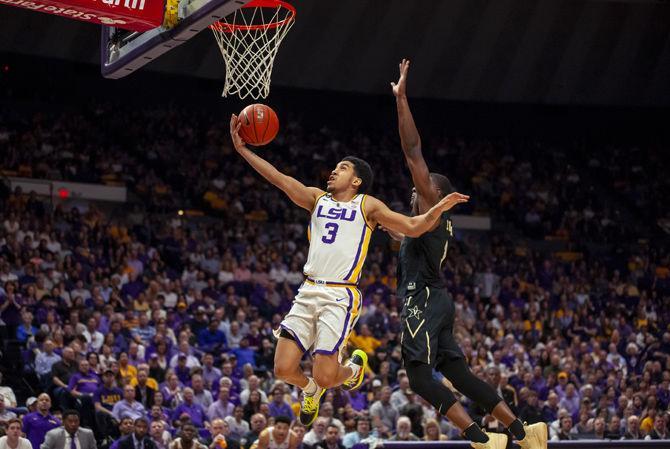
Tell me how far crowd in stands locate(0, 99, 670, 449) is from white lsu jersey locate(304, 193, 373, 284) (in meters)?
4.40

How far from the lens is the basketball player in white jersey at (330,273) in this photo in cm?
719

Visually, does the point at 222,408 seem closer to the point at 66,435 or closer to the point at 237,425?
the point at 237,425

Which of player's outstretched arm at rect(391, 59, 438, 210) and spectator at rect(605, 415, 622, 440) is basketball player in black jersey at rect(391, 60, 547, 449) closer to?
player's outstretched arm at rect(391, 59, 438, 210)

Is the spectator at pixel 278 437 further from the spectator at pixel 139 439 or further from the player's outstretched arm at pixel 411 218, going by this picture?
the player's outstretched arm at pixel 411 218

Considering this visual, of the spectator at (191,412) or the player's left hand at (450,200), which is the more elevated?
the player's left hand at (450,200)

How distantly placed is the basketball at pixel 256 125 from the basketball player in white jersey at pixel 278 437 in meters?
4.54

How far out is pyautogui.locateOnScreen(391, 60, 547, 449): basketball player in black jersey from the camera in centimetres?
708

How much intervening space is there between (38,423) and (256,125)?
5582mm

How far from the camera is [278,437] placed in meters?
11.1

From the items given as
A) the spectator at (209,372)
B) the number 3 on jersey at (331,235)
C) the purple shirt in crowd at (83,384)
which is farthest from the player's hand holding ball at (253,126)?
the spectator at (209,372)

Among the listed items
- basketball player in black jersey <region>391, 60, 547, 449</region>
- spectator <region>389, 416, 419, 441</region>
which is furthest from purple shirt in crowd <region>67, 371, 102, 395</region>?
basketball player in black jersey <region>391, 60, 547, 449</region>

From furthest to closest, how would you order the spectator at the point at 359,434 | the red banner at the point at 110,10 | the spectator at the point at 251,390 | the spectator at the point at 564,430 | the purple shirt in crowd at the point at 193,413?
the spectator at the point at 564,430
the spectator at the point at 251,390
the purple shirt in crowd at the point at 193,413
the spectator at the point at 359,434
the red banner at the point at 110,10

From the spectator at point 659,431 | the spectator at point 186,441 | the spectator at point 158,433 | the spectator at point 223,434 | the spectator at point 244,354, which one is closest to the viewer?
the spectator at point 186,441

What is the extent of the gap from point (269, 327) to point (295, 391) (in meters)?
2.28
